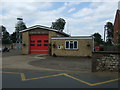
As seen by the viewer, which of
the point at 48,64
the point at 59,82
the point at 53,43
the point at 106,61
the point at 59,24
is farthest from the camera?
the point at 59,24

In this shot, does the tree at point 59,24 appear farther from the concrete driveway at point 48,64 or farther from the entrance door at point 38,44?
the concrete driveway at point 48,64

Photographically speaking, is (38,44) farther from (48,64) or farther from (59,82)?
(59,82)

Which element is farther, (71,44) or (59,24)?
(59,24)

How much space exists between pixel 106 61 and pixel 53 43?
1140 centimetres

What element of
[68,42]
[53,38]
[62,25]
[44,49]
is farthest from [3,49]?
[62,25]

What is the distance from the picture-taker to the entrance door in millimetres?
20516

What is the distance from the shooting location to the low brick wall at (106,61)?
26.6ft

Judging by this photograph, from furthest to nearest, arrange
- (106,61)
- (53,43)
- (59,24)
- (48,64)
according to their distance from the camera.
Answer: (59,24) < (53,43) < (48,64) < (106,61)

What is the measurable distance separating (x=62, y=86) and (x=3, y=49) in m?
26.8

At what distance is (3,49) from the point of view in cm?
2881

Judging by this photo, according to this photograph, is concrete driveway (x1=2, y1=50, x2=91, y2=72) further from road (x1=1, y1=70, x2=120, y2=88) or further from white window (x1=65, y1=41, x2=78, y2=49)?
white window (x1=65, y1=41, x2=78, y2=49)

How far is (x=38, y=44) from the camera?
20.8 m

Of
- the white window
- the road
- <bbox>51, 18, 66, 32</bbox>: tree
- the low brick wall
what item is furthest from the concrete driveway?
<bbox>51, 18, 66, 32</bbox>: tree

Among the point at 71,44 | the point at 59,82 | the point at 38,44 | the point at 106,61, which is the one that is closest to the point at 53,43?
the point at 71,44
